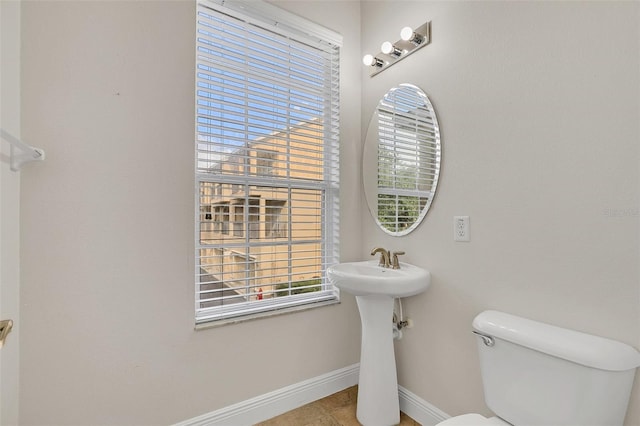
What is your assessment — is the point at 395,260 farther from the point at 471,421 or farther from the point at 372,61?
the point at 372,61

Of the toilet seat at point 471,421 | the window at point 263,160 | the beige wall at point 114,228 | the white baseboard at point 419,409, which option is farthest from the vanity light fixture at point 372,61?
the white baseboard at point 419,409

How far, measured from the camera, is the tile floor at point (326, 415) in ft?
5.26

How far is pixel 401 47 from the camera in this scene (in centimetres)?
169

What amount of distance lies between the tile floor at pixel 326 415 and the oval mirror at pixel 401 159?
3.35ft

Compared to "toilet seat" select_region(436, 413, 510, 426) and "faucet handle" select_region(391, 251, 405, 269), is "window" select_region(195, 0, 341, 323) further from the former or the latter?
"toilet seat" select_region(436, 413, 510, 426)

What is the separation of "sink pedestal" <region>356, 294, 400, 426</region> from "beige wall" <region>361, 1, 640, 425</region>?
18 cm

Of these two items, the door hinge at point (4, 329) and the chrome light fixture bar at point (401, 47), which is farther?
the chrome light fixture bar at point (401, 47)

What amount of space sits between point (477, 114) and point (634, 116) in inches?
20.6

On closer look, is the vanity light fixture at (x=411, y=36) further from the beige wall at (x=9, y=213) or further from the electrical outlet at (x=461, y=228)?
the beige wall at (x=9, y=213)

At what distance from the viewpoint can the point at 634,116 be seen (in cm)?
93

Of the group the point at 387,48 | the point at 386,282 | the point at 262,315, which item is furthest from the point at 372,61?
the point at 262,315

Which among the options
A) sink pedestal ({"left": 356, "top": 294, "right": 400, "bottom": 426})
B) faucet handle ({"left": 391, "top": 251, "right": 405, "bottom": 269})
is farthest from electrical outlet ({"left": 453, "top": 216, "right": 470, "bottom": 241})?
sink pedestal ({"left": 356, "top": 294, "right": 400, "bottom": 426})

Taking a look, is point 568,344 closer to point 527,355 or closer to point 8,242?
point 527,355

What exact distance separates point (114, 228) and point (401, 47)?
5.61ft
